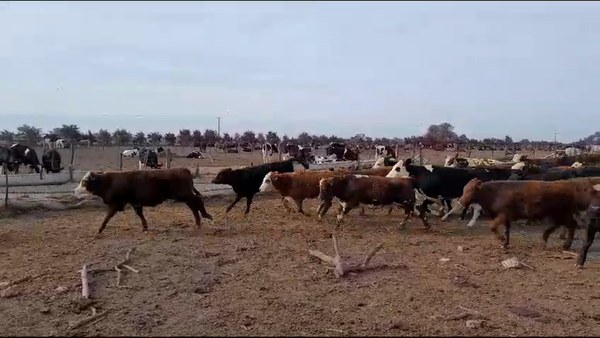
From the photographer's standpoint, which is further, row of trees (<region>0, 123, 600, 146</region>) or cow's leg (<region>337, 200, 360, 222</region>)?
row of trees (<region>0, 123, 600, 146</region>)

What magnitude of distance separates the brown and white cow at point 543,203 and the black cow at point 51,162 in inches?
805

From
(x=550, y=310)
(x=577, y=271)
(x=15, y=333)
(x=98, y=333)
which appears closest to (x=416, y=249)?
(x=577, y=271)

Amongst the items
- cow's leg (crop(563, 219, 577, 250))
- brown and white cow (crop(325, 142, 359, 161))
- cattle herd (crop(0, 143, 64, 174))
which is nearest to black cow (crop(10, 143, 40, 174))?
cattle herd (crop(0, 143, 64, 174))

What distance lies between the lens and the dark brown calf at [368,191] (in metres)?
11.7

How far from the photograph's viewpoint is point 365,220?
42.3 feet

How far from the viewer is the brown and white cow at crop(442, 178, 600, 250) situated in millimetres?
9773

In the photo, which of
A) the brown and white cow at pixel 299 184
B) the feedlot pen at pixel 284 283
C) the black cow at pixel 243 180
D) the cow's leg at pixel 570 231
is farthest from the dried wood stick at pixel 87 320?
the cow's leg at pixel 570 231

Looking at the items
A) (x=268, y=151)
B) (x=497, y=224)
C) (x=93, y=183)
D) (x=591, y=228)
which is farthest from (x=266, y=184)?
(x=268, y=151)

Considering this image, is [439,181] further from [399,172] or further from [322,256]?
[322,256]

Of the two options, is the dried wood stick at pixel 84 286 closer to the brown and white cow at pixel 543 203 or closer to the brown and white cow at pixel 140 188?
the brown and white cow at pixel 140 188

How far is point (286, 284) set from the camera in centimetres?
729

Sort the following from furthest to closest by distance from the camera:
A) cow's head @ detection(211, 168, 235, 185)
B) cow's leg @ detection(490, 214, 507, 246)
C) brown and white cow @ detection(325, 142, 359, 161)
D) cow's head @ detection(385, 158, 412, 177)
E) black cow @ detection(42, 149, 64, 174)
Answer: brown and white cow @ detection(325, 142, 359, 161) < black cow @ detection(42, 149, 64, 174) < cow's head @ detection(385, 158, 412, 177) < cow's head @ detection(211, 168, 235, 185) < cow's leg @ detection(490, 214, 507, 246)

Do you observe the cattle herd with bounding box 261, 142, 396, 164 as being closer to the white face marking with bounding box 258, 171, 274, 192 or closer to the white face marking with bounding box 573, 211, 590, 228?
the white face marking with bounding box 258, 171, 274, 192

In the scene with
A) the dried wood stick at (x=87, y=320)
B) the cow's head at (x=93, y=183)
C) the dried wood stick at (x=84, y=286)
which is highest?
the cow's head at (x=93, y=183)
